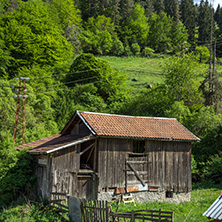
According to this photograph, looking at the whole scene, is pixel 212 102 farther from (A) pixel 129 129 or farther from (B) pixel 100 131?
(B) pixel 100 131

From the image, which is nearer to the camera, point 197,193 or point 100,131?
point 100,131

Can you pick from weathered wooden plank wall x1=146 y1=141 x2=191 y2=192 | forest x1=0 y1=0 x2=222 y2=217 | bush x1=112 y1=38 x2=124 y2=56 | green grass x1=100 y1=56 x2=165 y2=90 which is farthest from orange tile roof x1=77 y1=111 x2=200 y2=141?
bush x1=112 y1=38 x2=124 y2=56

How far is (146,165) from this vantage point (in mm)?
20469

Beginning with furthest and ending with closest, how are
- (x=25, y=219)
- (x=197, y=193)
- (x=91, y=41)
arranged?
(x=91, y=41) < (x=197, y=193) < (x=25, y=219)

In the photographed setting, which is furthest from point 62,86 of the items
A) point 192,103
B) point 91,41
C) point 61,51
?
point 91,41

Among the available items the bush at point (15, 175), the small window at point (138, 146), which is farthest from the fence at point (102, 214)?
the small window at point (138, 146)

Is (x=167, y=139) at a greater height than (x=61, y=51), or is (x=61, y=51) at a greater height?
(x=61, y=51)

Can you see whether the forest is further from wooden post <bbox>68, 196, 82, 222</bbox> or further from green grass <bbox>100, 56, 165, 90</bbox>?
wooden post <bbox>68, 196, 82, 222</bbox>

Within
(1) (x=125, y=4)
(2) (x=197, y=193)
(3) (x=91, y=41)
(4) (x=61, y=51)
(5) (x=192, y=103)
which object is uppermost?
(1) (x=125, y=4)

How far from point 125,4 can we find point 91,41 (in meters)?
22.9

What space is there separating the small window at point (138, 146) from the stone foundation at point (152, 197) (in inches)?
120

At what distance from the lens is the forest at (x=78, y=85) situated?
91.3 ft

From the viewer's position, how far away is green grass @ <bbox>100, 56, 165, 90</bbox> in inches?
2173

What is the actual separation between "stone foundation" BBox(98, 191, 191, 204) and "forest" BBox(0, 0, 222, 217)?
5125 mm
